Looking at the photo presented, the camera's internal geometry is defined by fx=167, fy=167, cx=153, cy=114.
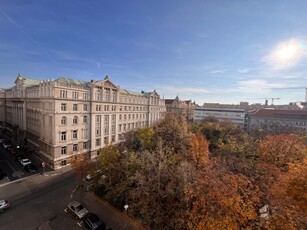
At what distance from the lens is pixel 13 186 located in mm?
28781

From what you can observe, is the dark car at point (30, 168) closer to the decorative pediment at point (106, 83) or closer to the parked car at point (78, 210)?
the parked car at point (78, 210)

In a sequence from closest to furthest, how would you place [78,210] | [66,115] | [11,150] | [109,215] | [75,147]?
[78,210]
[109,215]
[66,115]
[75,147]
[11,150]

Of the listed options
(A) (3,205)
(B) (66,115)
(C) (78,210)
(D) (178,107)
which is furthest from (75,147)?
(D) (178,107)

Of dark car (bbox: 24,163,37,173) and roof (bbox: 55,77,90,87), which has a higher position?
roof (bbox: 55,77,90,87)

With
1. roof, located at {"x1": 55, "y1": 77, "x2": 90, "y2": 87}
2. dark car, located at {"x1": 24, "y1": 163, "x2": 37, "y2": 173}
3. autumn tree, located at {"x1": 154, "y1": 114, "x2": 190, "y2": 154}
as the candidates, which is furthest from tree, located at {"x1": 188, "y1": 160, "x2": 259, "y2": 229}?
roof, located at {"x1": 55, "y1": 77, "x2": 90, "y2": 87}

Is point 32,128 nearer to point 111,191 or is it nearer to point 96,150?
point 96,150

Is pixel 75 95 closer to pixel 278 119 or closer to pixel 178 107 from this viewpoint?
pixel 178 107

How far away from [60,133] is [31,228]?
1877cm

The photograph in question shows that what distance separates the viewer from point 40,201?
24906mm

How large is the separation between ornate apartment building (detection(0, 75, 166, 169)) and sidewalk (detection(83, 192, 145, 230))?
15.5 m

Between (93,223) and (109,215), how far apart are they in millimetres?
2835

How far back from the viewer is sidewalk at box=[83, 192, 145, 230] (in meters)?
20.2

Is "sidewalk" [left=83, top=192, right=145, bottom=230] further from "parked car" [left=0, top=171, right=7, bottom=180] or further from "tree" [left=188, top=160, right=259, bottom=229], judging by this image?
"parked car" [left=0, top=171, right=7, bottom=180]

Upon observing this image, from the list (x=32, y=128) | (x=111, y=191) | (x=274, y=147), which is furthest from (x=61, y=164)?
(x=274, y=147)
